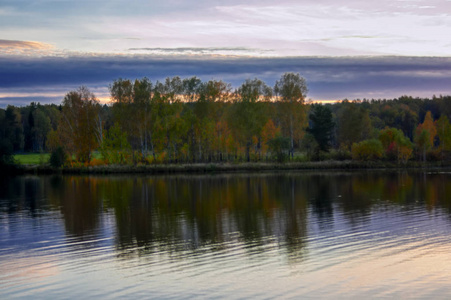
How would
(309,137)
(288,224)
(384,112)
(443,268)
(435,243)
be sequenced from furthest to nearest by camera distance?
(384,112) < (309,137) < (288,224) < (435,243) < (443,268)

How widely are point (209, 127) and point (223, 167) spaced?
850 centimetres

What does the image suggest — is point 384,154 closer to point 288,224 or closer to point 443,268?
point 288,224

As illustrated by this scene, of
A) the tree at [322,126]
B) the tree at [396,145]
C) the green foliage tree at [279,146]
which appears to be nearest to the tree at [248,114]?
the green foliage tree at [279,146]

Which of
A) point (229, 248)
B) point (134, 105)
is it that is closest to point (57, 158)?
point (134, 105)

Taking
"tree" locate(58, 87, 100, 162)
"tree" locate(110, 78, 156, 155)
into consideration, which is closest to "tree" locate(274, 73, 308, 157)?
"tree" locate(110, 78, 156, 155)

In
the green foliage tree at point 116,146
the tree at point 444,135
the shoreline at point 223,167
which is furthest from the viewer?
the tree at point 444,135

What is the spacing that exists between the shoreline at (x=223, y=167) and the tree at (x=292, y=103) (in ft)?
25.4

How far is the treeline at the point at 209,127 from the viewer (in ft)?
259

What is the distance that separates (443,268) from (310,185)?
3455cm

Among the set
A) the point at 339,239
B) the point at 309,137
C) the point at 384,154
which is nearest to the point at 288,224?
the point at 339,239

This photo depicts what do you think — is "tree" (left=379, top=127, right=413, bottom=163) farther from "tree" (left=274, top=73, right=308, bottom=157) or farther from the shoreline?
"tree" (left=274, top=73, right=308, bottom=157)

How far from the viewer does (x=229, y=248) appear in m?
19.1

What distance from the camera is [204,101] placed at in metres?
82.4

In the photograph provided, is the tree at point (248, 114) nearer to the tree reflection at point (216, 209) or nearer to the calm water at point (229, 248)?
the tree reflection at point (216, 209)
